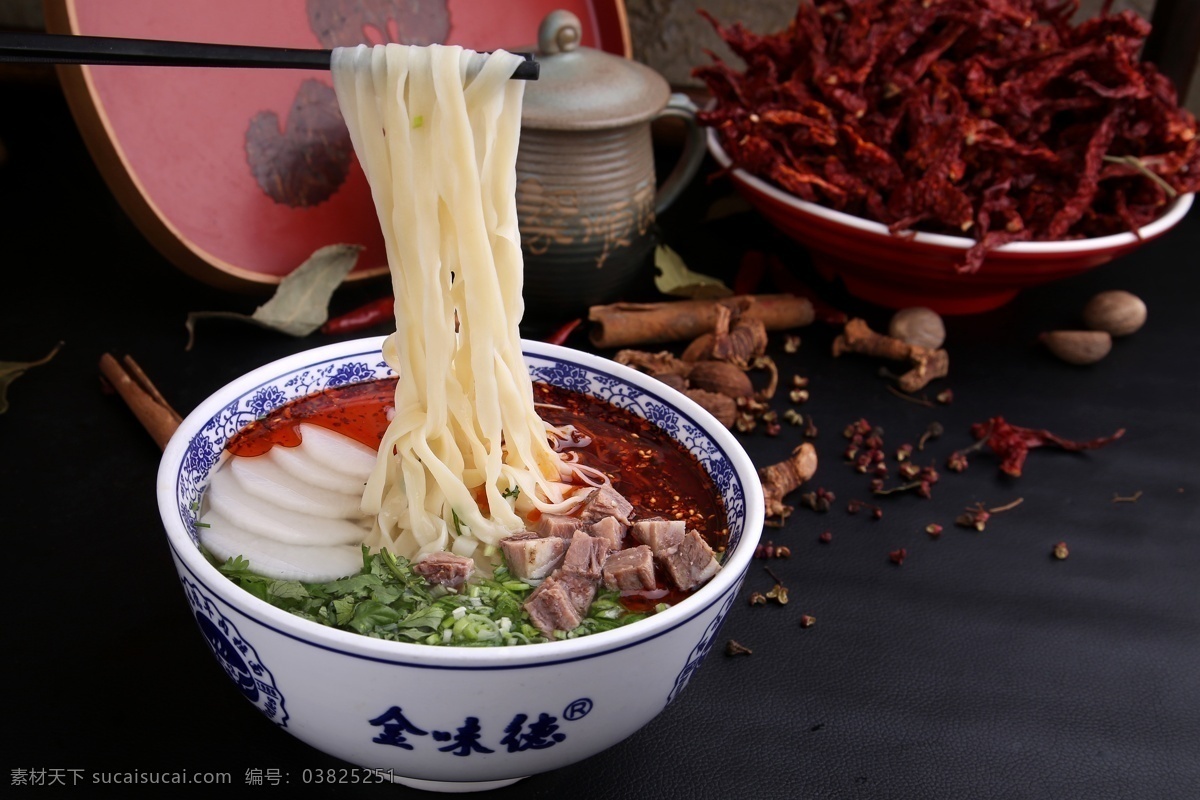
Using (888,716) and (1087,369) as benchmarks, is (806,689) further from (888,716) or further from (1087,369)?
(1087,369)

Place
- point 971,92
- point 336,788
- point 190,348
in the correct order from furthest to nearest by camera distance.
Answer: point 971,92 < point 190,348 < point 336,788

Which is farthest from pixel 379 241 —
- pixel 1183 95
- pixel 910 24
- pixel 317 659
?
pixel 1183 95

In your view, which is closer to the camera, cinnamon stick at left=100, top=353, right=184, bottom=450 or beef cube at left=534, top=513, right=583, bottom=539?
beef cube at left=534, top=513, right=583, bottom=539

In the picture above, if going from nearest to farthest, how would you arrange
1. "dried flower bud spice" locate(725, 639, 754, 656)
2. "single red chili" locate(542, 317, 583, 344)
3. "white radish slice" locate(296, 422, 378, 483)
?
"white radish slice" locate(296, 422, 378, 483) → "dried flower bud spice" locate(725, 639, 754, 656) → "single red chili" locate(542, 317, 583, 344)

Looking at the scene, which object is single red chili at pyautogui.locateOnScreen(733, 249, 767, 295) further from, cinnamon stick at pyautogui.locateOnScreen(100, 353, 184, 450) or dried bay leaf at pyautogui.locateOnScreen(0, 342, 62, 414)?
dried bay leaf at pyautogui.locateOnScreen(0, 342, 62, 414)

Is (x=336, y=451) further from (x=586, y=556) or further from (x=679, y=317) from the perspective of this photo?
(x=679, y=317)

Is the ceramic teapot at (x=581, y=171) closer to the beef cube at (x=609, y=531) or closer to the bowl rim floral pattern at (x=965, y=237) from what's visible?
the bowl rim floral pattern at (x=965, y=237)

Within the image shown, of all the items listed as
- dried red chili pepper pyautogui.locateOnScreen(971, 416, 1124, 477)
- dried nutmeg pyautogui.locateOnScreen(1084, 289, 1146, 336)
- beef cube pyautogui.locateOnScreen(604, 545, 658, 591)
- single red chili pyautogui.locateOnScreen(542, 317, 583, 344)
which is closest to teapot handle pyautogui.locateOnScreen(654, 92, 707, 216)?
single red chili pyautogui.locateOnScreen(542, 317, 583, 344)
